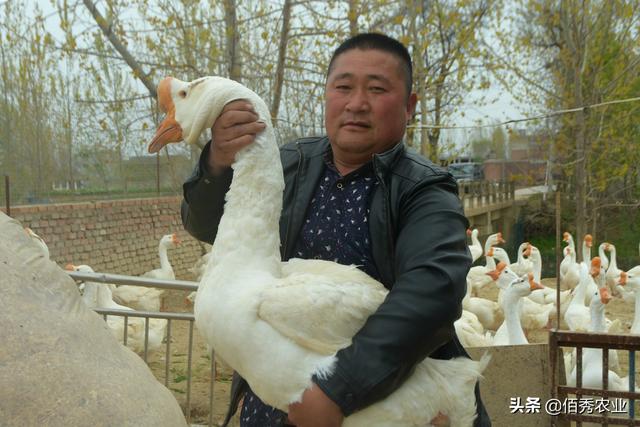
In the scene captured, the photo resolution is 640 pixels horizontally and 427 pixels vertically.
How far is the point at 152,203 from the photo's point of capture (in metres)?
11.3

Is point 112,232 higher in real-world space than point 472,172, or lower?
lower

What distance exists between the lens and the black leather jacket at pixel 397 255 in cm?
131

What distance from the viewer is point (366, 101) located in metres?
1.58

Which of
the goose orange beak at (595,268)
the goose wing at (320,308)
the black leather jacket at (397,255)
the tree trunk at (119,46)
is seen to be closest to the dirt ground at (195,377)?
the tree trunk at (119,46)

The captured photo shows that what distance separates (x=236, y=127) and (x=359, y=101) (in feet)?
1.09

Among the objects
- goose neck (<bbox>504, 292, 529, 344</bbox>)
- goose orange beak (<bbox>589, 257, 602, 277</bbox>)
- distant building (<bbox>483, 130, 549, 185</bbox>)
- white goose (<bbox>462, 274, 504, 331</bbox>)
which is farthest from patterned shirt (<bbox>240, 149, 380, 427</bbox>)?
distant building (<bbox>483, 130, 549, 185</bbox>)

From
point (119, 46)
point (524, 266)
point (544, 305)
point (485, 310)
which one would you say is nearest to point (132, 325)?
point (119, 46)

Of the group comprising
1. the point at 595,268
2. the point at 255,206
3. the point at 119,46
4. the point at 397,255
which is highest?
the point at 119,46

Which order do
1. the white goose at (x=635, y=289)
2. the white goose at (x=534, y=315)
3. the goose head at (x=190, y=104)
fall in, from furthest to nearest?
1. the white goose at (x=534, y=315)
2. the white goose at (x=635, y=289)
3. the goose head at (x=190, y=104)

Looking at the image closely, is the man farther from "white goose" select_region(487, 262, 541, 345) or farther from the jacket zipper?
"white goose" select_region(487, 262, 541, 345)

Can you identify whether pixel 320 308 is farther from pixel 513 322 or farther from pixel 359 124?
pixel 513 322

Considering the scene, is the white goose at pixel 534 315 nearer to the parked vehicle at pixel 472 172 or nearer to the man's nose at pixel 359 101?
the man's nose at pixel 359 101

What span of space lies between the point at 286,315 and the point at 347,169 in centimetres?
54

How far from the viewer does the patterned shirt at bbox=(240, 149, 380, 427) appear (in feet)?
5.29
